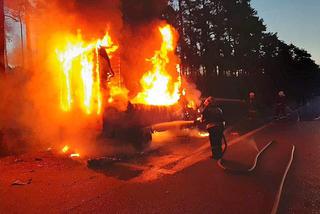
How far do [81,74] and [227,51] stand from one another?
2444 cm

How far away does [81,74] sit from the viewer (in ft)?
43.9

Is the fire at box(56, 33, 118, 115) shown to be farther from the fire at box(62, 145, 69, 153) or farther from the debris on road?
the debris on road

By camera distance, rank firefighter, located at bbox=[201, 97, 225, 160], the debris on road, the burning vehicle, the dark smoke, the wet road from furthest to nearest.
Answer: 1. the dark smoke
2. the burning vehicle
3. firefighter, located at bbox=[201, 97, 225, 160]
4. the debris on road
5. the wet road

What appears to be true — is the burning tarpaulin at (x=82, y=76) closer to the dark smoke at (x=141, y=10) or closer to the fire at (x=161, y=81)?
the fire at (x=161, y=81)

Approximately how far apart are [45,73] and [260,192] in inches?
469

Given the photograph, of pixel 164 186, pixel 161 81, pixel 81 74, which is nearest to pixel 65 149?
pixel 81 74

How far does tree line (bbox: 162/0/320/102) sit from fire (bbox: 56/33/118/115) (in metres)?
18.1

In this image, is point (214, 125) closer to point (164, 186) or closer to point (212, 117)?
point (212, 117)

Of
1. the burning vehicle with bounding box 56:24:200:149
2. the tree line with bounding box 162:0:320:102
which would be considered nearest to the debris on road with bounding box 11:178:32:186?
the burning vehicle with bounding box 56:24:200:149

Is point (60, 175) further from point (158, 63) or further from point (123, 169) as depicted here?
point (158, 63)

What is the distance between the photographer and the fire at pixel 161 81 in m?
16.1

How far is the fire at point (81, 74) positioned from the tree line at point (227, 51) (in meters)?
18.1

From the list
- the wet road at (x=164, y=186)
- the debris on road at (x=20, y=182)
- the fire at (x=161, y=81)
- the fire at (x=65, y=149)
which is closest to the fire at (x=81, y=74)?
the fire at (x=65, y=149)

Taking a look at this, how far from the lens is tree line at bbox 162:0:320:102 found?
33.1 metres
